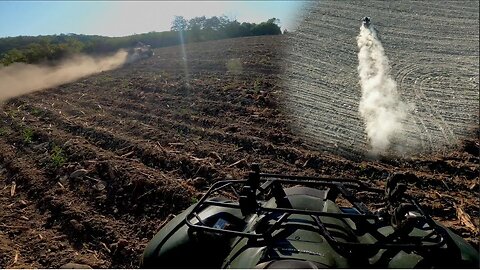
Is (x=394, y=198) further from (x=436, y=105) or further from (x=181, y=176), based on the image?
(x=436, y=105)

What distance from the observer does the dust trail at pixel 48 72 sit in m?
18.1

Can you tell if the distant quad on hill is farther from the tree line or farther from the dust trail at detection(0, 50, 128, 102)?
the tree line

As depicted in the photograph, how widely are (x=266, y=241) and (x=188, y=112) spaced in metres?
8.37

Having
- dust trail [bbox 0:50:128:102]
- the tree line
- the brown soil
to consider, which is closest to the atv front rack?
the brown soil

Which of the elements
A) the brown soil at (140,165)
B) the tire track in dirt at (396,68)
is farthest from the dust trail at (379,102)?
the brown soil at (140,165)

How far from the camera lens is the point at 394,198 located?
3.19m

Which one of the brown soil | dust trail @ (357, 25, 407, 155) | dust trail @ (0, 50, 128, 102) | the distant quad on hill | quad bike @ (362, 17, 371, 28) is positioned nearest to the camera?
the brown soil

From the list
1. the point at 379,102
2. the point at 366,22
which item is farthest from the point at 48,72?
the point at 379,102

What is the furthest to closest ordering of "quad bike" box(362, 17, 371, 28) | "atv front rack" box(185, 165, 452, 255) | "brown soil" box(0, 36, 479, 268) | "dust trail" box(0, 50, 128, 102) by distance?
"dust trail" box(0, 50, 128, 102)
"quad bike" box(362, 17, 371, 28)
"brown soil" box(0, 36, 479, 268)
"atv front rack" box(185, 165, 452, 255)

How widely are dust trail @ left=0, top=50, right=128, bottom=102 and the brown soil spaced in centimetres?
526

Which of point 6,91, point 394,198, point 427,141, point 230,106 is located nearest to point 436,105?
point 427,141

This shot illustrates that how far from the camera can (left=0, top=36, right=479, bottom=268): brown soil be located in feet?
19.4

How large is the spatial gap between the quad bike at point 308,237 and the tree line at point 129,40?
2083 centimetres

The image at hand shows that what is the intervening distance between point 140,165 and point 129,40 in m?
25.3
